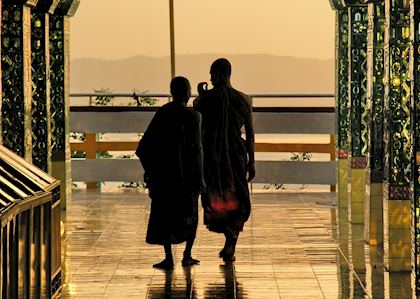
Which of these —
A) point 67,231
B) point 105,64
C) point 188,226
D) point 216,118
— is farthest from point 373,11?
point 105,64

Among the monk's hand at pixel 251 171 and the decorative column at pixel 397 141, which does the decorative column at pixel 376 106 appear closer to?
the monk's hand at pixel 251 171

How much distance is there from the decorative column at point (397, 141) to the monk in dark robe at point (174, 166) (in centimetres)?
166

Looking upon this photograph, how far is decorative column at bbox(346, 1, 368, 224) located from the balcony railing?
17.2ft

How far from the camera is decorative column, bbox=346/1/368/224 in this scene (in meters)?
17.2

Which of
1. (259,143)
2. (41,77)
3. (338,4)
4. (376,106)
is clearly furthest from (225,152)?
(259,143)

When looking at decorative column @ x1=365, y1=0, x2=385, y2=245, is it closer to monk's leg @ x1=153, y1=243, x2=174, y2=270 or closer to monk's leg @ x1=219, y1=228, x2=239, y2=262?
monk's leg @ x1=219, y1=228, x2=239, y2=262

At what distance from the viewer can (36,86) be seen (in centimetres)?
1777

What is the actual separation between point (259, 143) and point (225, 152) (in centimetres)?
895

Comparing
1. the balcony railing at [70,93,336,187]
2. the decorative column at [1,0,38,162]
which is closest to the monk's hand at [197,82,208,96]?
the decorative column at [1,0,38,162]

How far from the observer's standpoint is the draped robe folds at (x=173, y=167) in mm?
13766

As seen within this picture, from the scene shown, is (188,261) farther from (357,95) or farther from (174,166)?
(357,95)

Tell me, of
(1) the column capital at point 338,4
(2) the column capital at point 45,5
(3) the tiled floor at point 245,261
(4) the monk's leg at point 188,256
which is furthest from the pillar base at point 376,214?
(2) the column capital at point 45,5

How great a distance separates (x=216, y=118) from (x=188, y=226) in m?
1.09

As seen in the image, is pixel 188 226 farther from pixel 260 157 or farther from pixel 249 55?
pixel 249 55
